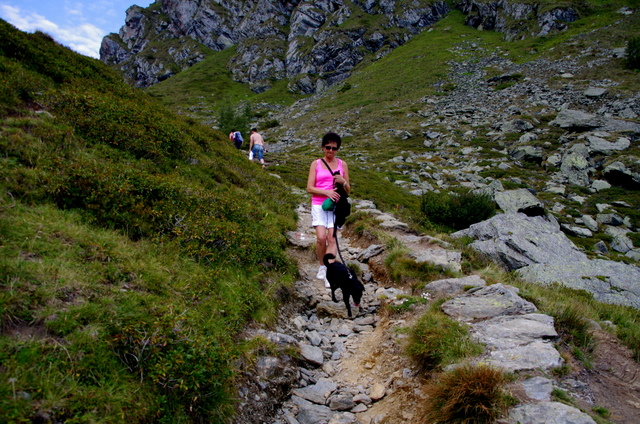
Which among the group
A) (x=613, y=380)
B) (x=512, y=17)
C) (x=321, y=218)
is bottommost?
(x=613, y=380)

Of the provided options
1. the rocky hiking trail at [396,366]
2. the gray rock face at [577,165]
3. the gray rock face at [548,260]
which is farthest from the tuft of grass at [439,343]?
the gray rock face at [577,165]

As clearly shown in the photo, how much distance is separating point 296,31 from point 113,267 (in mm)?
149936

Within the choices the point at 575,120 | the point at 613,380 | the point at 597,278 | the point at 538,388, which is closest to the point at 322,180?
the point at 538,388

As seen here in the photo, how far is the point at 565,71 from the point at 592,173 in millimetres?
35001

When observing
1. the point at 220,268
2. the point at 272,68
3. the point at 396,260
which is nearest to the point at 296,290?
the point at 220,268

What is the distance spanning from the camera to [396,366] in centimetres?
440

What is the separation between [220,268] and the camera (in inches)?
206

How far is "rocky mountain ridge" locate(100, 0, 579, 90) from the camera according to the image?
9600cm

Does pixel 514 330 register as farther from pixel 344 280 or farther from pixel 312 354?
pixel 312 354

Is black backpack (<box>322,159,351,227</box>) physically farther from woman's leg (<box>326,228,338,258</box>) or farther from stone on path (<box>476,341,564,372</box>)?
stone on path (<box>476,341,564,372</box>)

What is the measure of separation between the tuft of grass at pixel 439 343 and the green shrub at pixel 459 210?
10.6m

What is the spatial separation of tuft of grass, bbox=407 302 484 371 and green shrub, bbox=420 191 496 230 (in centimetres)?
1057

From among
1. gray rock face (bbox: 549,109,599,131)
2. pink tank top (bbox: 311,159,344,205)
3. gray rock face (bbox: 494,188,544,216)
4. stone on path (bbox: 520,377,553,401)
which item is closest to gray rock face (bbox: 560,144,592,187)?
gray rock face (bbox: 549,109,599,131)

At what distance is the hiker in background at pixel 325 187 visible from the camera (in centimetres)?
621
